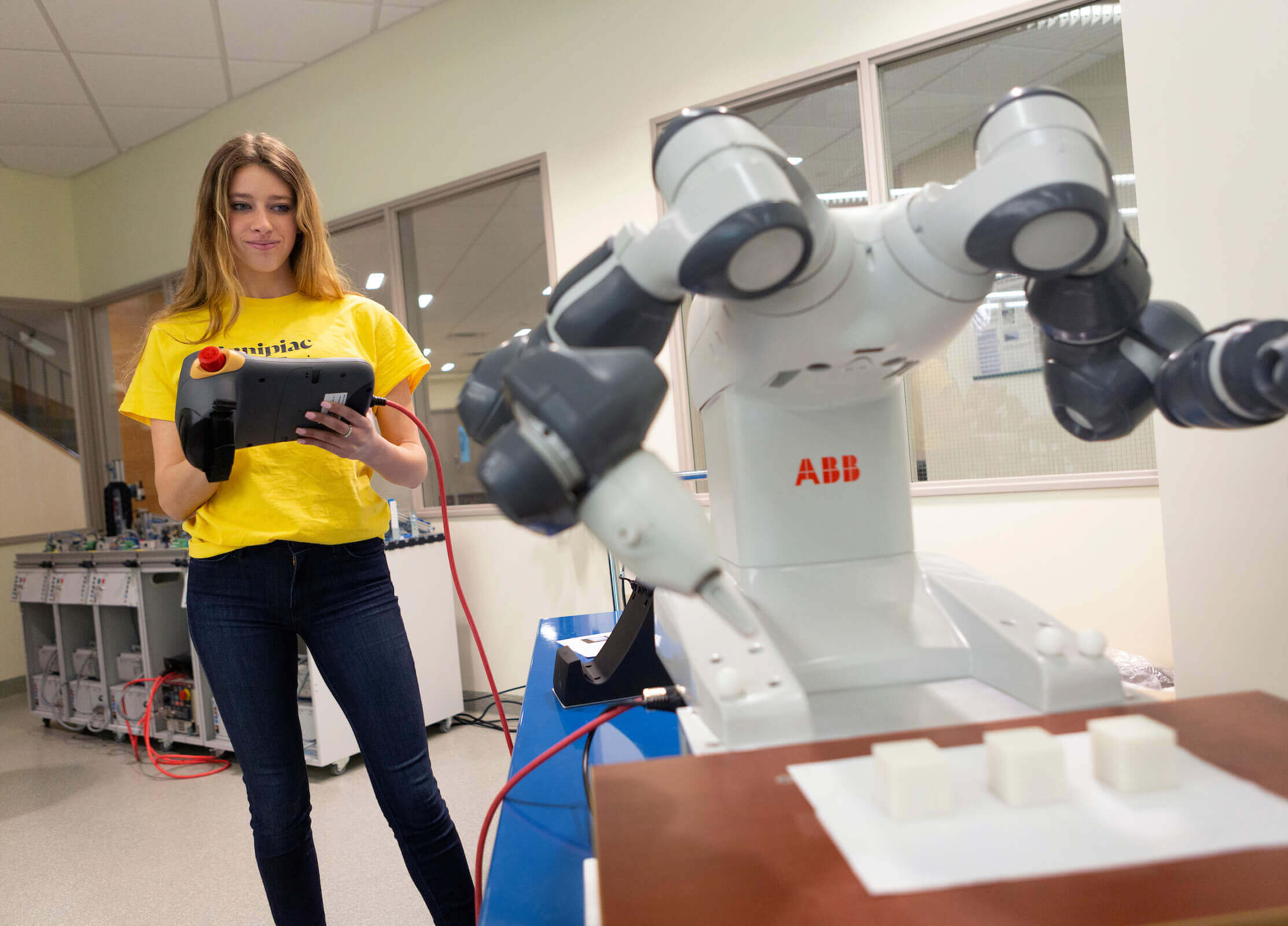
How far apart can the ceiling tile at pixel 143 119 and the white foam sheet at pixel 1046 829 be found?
15.5 feet

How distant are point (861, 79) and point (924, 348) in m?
2.24

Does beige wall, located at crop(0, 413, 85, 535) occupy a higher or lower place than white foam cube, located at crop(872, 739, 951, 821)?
higher

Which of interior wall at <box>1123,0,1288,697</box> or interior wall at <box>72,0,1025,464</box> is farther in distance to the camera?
interior wall at <box>72,0,1025,464</box>

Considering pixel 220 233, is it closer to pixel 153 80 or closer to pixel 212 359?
pixel 212 359

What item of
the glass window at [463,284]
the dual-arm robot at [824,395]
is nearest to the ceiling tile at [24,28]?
the glass window at [463,284]

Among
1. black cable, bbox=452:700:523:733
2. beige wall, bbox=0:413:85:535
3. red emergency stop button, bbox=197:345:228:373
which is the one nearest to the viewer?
red emergency stop button, bbox=197:345:228:373

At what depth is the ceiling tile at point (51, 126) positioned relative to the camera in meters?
3.75

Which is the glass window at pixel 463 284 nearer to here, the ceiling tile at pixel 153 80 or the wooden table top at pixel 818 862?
the ceiling tile at pixel 153 80

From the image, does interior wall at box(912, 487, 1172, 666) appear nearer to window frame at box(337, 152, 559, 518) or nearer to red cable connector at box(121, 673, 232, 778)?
window frame at box(337, 152, 559, 518)

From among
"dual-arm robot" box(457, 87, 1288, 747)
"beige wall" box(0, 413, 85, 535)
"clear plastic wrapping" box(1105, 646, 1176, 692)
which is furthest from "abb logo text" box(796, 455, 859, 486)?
"beige wall" box(0, 413, 85, 535)

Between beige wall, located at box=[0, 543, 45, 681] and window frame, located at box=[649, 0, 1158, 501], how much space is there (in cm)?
392

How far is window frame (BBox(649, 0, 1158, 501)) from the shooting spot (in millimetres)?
2221

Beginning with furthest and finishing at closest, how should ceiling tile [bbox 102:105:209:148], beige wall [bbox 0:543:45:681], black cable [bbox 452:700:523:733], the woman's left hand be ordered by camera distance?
beige wall [bbox 0:543:45:681] < ceiling tile [bbox 102:105:209:148] < black cable [bbox 452:700:523:733] < the woman's left hand

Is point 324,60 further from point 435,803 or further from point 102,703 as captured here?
point 435,803
